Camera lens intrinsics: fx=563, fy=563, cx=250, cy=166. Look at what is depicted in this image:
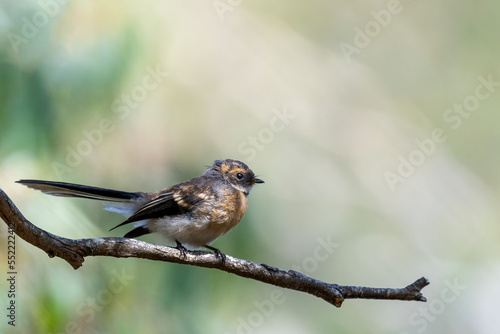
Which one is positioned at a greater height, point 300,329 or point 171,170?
point 171,170

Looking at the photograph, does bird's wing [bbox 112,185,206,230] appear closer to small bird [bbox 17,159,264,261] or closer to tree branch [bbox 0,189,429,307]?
small bird [bbox 17,159,264,261]

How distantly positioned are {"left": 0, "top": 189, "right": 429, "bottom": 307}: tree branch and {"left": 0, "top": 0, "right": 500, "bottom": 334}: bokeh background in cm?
99

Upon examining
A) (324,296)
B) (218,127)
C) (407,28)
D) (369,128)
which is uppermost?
(407,28)

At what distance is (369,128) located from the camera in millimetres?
6684

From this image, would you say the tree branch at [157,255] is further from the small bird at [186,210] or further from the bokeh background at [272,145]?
the bokeh background at [272,145]

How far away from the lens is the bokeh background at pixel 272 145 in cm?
358

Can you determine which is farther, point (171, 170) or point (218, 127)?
point (218, 127)

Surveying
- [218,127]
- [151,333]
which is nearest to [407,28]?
[218,127]

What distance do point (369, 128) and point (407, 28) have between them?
1.72 m

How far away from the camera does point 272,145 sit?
5.81 meters

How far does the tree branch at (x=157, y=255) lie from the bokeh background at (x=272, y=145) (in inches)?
Answer: 39.0

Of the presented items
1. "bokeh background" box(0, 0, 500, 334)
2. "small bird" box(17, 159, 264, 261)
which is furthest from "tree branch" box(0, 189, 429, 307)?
"bokeh background" box(0, 0, 500, 334)

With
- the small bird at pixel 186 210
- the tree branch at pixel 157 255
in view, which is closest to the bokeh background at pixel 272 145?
the small bird at pixel 186 210

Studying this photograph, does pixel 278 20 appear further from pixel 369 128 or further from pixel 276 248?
pixel 276 248
